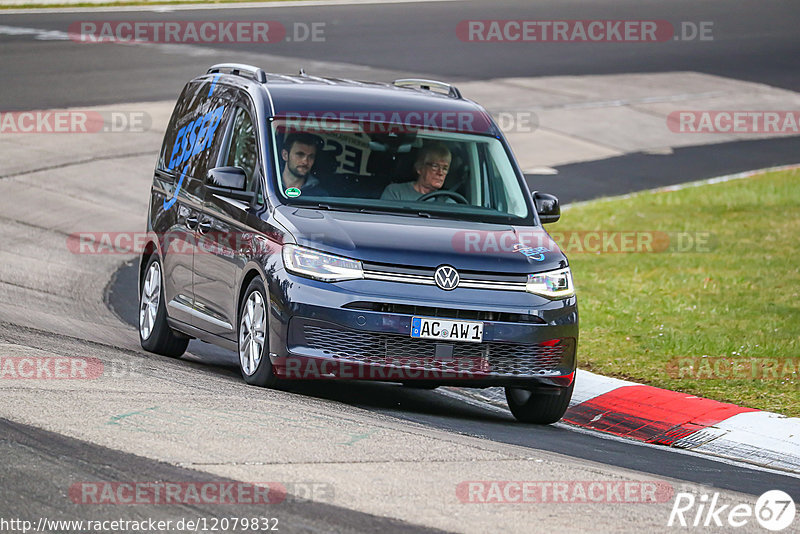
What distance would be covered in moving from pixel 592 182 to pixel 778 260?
6.23m

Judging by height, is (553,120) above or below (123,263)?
above

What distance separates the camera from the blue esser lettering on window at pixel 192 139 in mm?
10703

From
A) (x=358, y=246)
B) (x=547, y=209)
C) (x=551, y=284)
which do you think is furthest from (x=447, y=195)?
(x=358, y=246)

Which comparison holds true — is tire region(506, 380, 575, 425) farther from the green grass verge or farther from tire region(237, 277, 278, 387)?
tire region(237, 277, 278, 387)

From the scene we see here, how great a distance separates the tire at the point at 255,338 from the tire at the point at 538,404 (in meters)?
1.69

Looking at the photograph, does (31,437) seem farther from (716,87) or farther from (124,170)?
(716,87)

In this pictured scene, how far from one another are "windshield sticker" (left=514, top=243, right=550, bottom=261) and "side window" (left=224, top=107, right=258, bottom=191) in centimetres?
185

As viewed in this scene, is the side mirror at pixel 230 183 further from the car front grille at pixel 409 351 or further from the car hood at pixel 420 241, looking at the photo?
the car front grille at pixel 409 351

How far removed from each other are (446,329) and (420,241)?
590 mm

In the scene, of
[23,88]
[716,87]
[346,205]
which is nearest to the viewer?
[346,205]

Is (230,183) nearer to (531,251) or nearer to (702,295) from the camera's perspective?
(531,251)

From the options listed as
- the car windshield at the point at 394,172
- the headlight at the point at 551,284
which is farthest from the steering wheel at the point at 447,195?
the headlight at the point at 551,284

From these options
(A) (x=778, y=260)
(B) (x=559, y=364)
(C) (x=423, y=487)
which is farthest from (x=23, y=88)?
(C) (x=423, y=487)

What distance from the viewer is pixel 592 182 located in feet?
73.9
